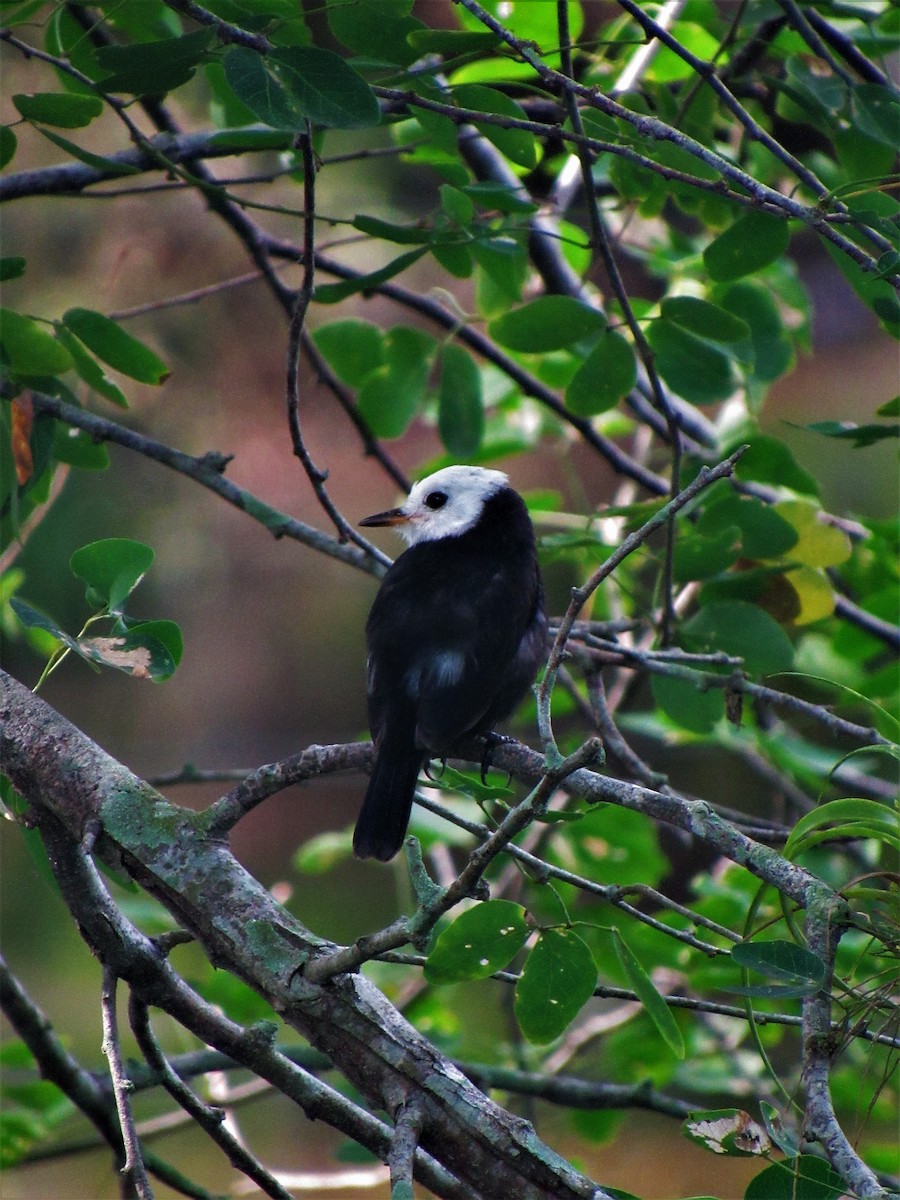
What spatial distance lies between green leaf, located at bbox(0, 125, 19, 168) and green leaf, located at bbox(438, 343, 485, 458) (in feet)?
4.93

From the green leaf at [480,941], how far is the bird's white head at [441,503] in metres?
2.32

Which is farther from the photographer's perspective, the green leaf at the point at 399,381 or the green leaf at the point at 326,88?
the green leaf at the point at 399,381

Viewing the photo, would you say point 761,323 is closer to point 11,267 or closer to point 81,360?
point 81,360

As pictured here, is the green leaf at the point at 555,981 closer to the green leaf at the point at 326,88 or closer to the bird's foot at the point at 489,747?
the bird's foot at the point at 489,747

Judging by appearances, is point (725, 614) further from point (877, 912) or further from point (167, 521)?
point (167, 521)

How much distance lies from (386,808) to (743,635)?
3.41 feet

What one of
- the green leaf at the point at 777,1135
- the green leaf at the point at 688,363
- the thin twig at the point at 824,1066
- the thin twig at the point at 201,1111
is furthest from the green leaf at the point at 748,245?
the thin twig at the point at 201,1111

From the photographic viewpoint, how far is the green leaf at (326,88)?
83.2 inches

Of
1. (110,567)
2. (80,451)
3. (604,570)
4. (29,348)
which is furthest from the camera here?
(80,451)

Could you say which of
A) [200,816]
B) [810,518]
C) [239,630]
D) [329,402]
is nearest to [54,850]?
[200,816]

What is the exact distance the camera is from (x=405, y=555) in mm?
3898

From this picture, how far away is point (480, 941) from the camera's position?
1929 mm

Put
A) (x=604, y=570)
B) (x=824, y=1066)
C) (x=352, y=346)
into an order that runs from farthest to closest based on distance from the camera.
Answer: (x=352, y=346), (x=604, y=570), (x=824, y=1066)

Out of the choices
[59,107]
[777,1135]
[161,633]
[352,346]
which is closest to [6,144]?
[59,107]
